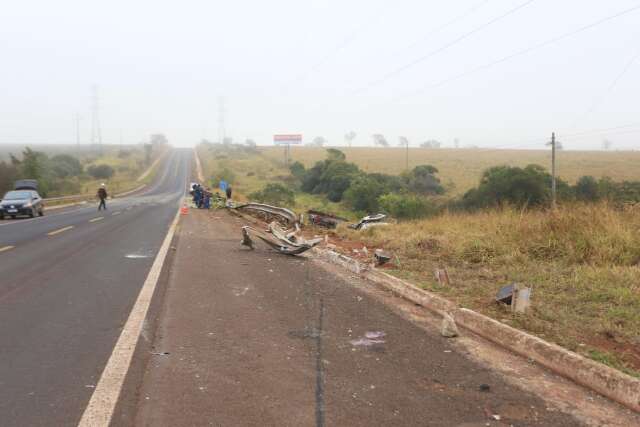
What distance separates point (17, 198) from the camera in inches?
1065

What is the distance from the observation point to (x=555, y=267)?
8531 mm

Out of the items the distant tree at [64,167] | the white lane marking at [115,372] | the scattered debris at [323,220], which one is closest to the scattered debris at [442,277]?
the white lane marking at [115,372]

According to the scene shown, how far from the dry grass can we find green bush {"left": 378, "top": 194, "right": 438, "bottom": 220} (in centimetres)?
2361

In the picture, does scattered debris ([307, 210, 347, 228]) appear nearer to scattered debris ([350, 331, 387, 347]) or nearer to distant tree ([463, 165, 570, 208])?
scattered debris ([350, 331, 387, 347])

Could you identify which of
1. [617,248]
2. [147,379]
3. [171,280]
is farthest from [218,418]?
[617,248]

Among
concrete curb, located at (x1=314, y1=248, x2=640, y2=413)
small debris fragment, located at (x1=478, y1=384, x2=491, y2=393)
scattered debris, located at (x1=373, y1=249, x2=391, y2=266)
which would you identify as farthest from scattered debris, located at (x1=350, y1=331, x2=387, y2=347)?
scattered debris, located at (x1=373, y1=249, x2=391, y2=266)

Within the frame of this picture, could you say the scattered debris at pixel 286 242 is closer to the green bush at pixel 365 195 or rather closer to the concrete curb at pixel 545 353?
the concrete curb at pixel 545 353

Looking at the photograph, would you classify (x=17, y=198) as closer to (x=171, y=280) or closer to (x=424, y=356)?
(x=171, y=280)

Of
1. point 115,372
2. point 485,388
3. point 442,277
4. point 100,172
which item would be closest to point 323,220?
point 442,277

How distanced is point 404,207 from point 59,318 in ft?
106

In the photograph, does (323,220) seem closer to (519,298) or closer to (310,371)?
(519,298)

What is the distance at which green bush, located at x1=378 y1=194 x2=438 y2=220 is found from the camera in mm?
37062

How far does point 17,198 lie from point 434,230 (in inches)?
901

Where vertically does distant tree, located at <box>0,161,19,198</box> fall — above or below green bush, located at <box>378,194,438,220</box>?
above
